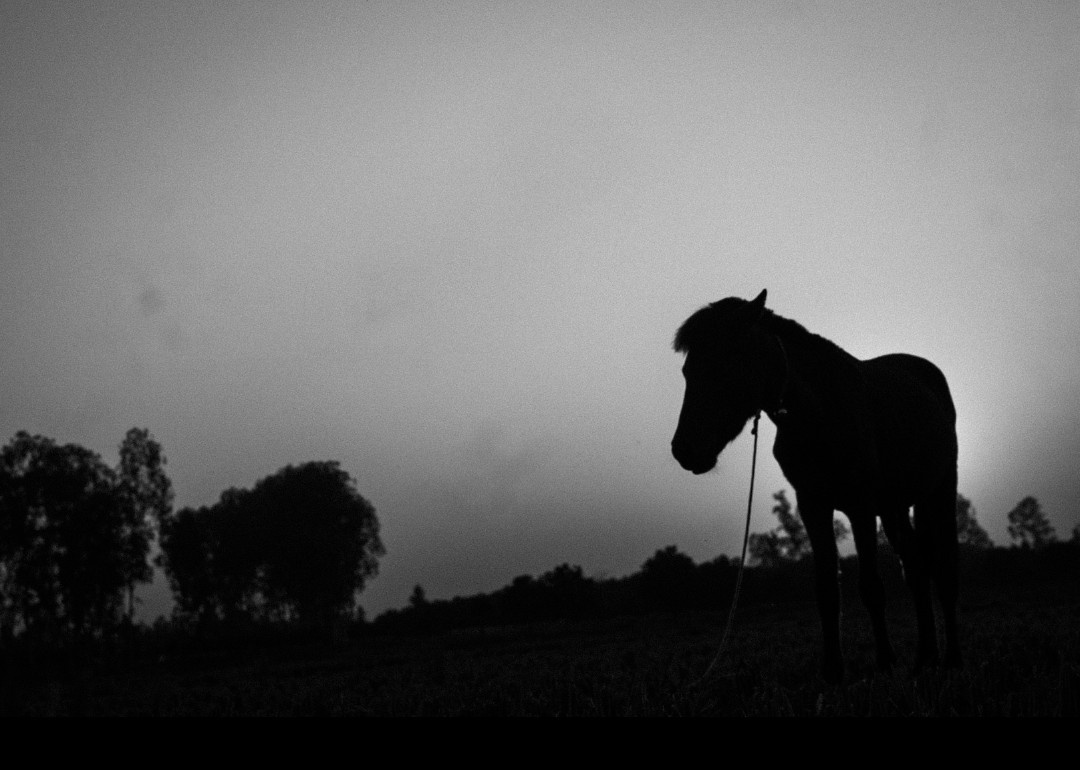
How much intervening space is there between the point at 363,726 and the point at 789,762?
0.78 metres

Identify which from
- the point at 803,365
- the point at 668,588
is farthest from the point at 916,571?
the point at 668,588

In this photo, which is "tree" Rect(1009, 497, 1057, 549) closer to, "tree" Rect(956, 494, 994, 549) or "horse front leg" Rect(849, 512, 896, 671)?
"tree" Rect(956, 494, 994, 549)

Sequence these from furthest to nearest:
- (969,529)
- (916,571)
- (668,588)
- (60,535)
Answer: (969,529) → (60,535) → (668,588) → (916,571)

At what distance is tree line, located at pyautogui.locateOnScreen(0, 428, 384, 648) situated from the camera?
47.2m

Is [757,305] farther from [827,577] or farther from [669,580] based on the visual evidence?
[669,580]

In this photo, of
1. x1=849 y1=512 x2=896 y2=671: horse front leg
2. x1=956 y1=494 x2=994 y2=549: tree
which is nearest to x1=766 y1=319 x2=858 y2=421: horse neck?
x1=849 y1=512 x2=896 y2=671: horse front leg

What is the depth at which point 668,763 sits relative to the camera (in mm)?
1141

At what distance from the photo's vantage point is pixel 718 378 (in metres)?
5.08

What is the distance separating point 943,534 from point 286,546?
58.1 m

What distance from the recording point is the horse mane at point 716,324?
5.21 metres

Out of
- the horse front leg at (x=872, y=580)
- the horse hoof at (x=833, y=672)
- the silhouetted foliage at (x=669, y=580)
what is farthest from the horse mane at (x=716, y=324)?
the silhouetted foliage at (x=669, y=580)

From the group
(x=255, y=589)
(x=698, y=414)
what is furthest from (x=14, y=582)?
(x=698, y=414)

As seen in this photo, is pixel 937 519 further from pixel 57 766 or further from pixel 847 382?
pixel 57 766

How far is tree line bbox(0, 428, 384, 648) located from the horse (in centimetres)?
4318
